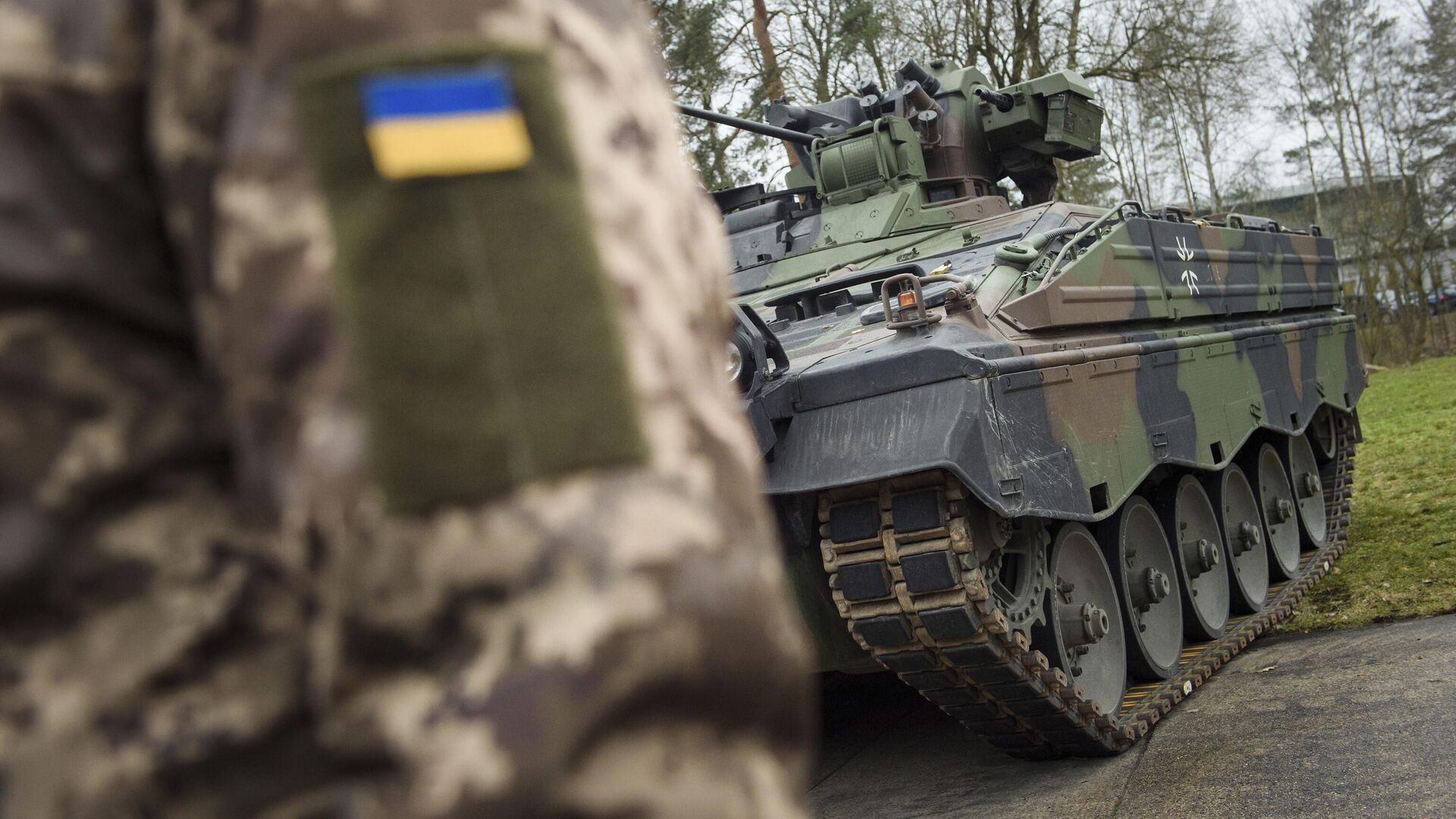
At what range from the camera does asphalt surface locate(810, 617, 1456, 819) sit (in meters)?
4.34

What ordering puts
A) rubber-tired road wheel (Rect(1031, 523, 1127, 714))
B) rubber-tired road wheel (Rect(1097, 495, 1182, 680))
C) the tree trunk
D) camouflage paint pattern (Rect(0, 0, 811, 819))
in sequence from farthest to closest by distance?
the tree trunk
rubber-tired road wheel (Rect(1097, 495, 1182, 680))
rubber-tired road wheel (Rect(1031, 523, 1127, 714))
camouflage paint pattern (Rect(0, 0, 811, 819))

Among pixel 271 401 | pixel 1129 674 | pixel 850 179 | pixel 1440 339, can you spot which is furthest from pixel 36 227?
pixel 1440 339

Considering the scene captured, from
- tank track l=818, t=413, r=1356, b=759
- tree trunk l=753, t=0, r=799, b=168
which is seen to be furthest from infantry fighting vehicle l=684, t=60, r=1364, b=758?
tree trunk l=753, t=0, r=799, b=168

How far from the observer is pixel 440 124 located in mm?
618

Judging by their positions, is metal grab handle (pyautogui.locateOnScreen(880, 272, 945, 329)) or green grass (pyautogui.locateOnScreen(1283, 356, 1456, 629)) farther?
green grass (pyautogui.locateOnScreen(1283, 356, 1456, 629))

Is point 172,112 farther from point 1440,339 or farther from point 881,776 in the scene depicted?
point 1440,339

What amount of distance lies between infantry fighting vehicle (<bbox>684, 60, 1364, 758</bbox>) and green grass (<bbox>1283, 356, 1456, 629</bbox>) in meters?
0.24

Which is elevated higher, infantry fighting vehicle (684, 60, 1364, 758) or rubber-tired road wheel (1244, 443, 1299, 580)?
infantry fighting vehicle (684, 60, 1364, 758)

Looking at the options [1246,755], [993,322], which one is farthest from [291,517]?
[1246,755]

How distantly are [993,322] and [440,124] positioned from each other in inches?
179

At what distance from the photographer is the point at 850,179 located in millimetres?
7730

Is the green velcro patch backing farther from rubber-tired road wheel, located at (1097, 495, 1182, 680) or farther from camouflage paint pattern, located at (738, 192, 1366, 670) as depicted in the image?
rubber-tired road wheel, located at (1097, 495, 1182, 680)

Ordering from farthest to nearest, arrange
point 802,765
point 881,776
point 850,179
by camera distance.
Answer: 1. point 850,179
2. point 881,776
3. point 802,765

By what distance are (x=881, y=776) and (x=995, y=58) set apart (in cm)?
1804
